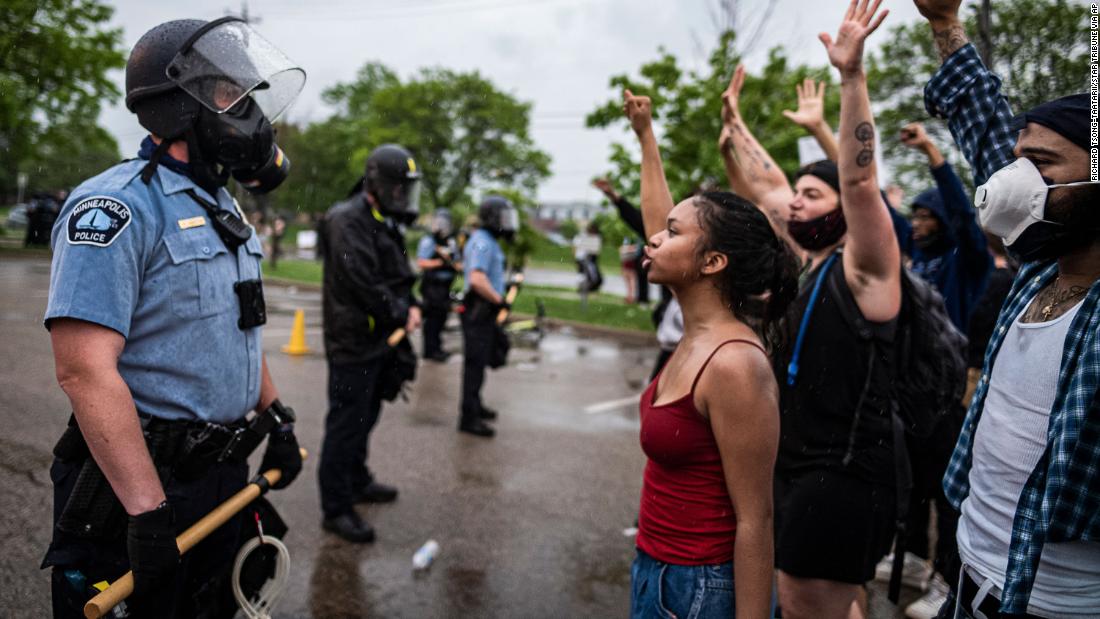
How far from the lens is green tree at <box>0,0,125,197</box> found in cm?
1645

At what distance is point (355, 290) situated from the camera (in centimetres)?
399

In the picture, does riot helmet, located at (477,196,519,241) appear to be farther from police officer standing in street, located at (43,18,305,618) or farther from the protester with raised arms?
the protester with raised arms

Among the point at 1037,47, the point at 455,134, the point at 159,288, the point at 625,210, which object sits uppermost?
the point at 455,134

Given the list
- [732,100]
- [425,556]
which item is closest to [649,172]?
[732,100]

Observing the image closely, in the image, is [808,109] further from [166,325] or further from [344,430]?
[344,430]

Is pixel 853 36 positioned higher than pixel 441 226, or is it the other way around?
pixel 853 36

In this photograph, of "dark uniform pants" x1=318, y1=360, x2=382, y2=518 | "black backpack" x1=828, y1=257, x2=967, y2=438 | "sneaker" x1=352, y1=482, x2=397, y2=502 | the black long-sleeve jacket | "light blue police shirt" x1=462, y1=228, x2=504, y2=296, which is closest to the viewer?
"black backpack" x1=828, y1=257, x2=967, y2=438

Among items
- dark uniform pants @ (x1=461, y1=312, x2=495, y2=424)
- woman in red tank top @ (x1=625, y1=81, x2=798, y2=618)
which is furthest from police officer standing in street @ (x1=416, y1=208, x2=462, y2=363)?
woman in red tank top @ (x1=625, y1=81, x2=798, y2=618)

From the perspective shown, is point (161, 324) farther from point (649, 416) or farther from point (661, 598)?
point (661, 598)

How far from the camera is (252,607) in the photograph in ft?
7.56

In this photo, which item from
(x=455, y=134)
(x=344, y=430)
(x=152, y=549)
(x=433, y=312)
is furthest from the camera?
(x=455, y=134)

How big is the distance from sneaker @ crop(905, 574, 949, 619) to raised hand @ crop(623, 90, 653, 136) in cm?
256

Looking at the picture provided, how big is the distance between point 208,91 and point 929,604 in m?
3.77

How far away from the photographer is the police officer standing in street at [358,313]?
3.90 meters
